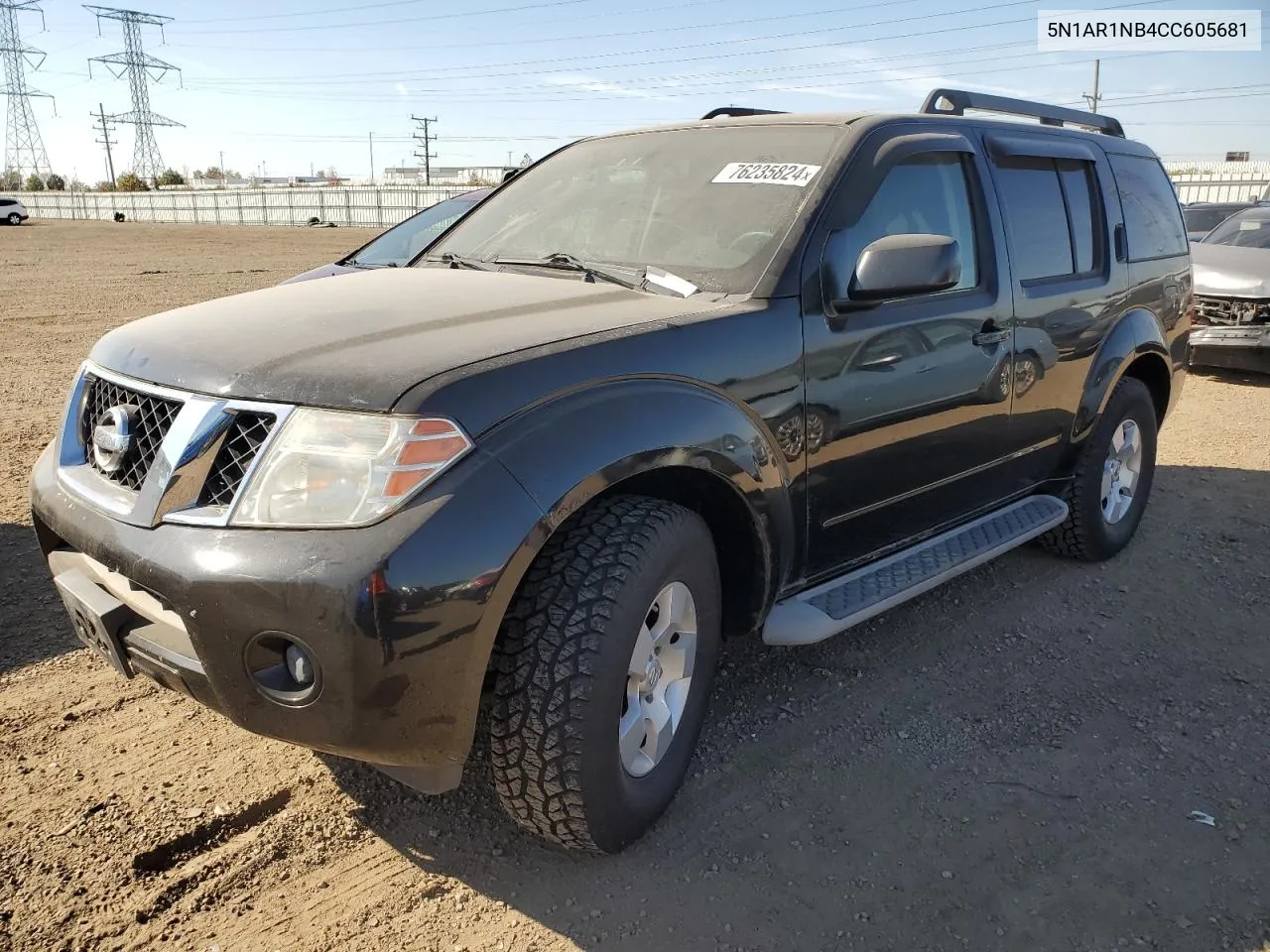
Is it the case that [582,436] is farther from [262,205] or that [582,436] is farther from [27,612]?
[262,205]

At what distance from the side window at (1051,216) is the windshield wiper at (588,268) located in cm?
160

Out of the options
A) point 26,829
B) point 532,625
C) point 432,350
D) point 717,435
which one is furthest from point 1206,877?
point 26,829

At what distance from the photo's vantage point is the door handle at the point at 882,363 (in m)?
2.99

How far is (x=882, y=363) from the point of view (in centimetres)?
305

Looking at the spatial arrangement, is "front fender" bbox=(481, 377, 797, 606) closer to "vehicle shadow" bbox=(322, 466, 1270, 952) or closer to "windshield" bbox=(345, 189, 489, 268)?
"vehicle shadow" bbox=(322, 466, 1270, 952)

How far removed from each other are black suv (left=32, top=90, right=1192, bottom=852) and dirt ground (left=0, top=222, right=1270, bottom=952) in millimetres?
258

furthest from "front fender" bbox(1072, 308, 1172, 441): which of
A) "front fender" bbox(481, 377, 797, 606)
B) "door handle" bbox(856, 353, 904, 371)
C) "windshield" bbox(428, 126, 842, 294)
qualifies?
"front fender" bbox(481, 377, 797, 606)

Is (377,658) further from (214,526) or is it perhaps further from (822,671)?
(822,671)

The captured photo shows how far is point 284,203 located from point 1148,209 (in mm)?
60698

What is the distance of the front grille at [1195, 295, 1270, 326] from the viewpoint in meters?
9.06

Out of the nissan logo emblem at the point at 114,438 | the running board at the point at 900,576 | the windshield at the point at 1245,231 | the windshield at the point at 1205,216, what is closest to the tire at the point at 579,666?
the running board at the point at 900,576

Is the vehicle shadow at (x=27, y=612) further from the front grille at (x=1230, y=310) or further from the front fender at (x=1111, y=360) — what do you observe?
the front grille at (x=1230, y=310)

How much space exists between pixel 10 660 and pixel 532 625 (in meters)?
2.29

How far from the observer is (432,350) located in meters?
2.24
